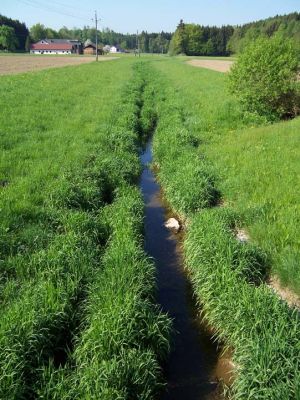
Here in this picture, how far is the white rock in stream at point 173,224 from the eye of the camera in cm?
980

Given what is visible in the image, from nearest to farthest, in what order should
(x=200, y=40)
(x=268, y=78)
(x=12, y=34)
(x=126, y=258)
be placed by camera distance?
(x=126, y=258), (x=268, y=78), (x=12, y=34), (x=200, y=40)

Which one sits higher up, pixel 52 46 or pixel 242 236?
pixel 242 236

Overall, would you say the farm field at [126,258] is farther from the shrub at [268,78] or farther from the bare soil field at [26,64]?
the bare soil field at [26,64]

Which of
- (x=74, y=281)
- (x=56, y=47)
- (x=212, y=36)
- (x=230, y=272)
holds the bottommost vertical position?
(x=56, y=47)

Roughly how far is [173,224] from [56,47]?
153957 millimetres

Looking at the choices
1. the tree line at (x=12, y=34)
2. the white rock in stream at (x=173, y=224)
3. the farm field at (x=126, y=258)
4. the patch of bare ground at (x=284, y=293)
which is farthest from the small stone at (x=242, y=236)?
the tree line at (x=12, y=34)

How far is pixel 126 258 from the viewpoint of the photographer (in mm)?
7051

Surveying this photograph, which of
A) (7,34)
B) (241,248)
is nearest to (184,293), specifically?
(241,248)

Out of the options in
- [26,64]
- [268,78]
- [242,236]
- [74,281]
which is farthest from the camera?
[26,64]

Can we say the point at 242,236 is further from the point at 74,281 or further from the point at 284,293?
the point at 74,281

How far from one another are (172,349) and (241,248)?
7.61 ft

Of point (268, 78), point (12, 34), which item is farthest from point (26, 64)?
point (12, 34)

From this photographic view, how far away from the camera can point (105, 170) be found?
11.5m

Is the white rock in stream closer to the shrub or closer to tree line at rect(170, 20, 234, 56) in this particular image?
the shrub
